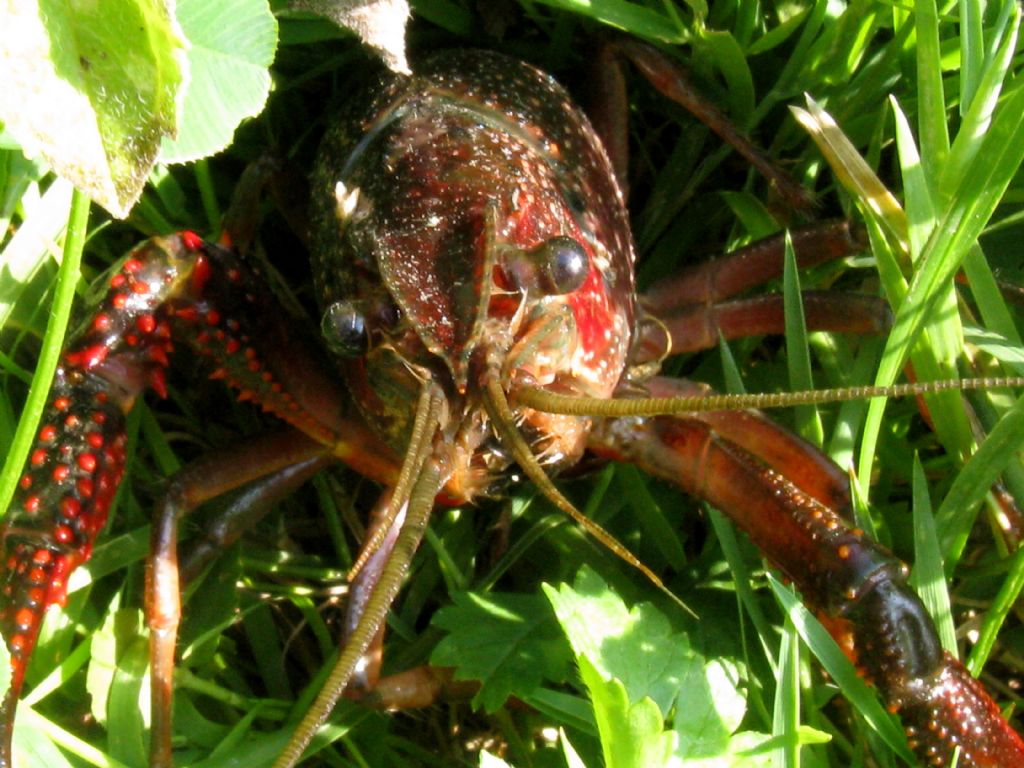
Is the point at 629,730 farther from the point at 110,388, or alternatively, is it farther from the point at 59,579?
the point at 110,388

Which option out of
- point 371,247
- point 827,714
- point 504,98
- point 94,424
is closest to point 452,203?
point 371,247

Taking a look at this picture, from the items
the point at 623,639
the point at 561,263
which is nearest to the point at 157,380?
the point at 561,263

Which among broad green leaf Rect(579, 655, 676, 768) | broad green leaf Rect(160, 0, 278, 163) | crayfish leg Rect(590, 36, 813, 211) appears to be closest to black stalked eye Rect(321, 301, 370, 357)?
broad green leaf Rect(160, 0, 278, 163)

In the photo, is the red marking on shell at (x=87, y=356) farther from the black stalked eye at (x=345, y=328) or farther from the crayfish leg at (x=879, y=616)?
the crayfish leg at (x=879, y=616)

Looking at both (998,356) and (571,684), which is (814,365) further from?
(571,684)

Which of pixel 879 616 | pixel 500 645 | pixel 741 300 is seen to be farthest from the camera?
pixel 741 300

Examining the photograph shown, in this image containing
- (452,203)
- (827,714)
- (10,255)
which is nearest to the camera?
(452,203)

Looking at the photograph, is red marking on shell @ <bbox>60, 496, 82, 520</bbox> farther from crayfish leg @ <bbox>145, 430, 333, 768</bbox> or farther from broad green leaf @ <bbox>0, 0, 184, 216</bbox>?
broad green leaf @ <bbox>0, 0, 184, 216</bbox>
